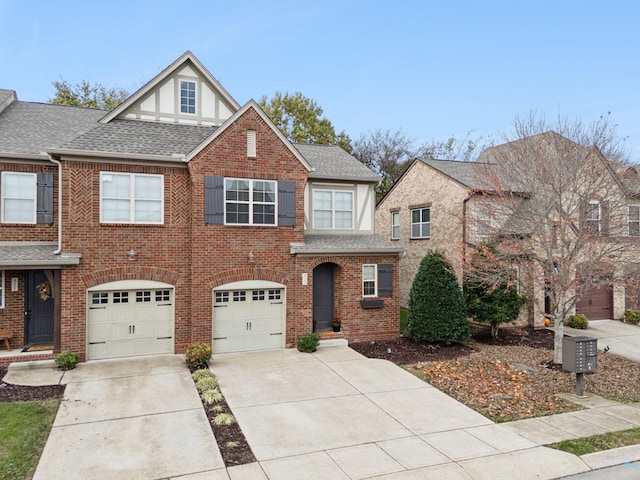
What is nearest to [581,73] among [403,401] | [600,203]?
[600,203]

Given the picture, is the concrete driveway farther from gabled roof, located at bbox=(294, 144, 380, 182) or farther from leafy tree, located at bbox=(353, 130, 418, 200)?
leafy tree, located at bbox=(353, 130, 418, 200)

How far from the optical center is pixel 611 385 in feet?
36.1

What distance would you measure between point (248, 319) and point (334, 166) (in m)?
6.77

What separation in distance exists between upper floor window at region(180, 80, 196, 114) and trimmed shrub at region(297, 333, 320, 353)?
8.80 metres

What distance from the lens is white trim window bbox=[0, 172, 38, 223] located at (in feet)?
41.1

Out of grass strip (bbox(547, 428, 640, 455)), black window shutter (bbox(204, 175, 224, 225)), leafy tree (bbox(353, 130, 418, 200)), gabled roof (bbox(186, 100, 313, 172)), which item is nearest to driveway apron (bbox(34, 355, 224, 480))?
black window shutter (bbox(204, 175, 224, 225))

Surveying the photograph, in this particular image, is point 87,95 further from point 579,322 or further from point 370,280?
point 579,322

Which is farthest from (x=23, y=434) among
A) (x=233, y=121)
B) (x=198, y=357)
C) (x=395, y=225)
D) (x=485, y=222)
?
(x=395, y=225)

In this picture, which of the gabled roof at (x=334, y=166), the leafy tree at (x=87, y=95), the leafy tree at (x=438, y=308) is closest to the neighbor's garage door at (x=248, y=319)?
the gabled roof at (x=334, y=166)

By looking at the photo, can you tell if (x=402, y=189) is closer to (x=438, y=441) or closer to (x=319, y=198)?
(x=319, y=198)

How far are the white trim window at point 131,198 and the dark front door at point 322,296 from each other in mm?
5643

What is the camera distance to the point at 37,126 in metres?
14.4

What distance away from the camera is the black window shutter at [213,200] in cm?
1311

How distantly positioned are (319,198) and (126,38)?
973cm
